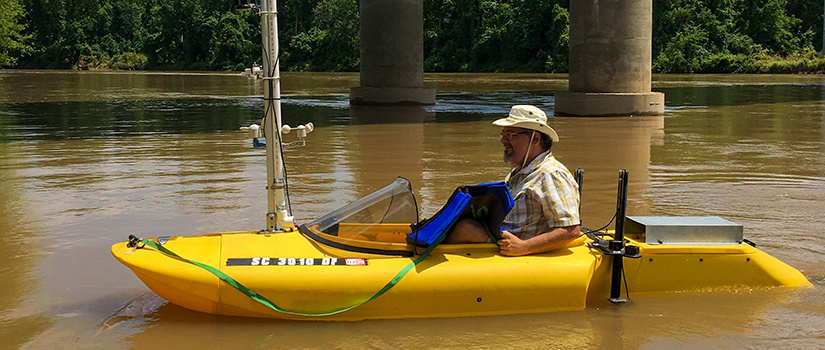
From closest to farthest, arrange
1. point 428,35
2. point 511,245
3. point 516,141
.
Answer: point 511,245
point 516,141
point 428,35

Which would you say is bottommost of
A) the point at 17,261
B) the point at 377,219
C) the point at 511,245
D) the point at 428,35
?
the point at 17,261

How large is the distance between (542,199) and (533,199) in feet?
0.22

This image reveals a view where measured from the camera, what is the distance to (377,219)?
557 centimetres

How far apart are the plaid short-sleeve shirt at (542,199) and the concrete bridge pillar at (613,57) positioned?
46.1 feet

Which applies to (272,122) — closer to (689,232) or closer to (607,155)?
(689,232)

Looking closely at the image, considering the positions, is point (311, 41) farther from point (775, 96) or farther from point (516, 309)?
point (516, 309)

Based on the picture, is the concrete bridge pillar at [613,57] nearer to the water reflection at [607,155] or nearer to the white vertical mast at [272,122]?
the water reflection at [607,155]

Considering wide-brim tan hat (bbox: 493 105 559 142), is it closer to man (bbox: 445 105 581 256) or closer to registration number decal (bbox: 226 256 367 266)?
man (bbox: 445 105 581 256)

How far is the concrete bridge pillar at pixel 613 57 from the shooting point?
18719 mm

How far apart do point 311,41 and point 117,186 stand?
73.4 meters

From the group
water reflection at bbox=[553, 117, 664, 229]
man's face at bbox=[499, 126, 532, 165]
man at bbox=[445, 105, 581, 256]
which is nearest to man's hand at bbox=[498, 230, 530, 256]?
man at bbox=[445, 105, 581, 256]

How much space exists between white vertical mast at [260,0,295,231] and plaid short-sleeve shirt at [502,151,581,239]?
1.48 m

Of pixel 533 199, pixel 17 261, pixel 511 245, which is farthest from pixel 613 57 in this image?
pixel 17 261

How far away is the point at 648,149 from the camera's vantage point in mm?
13133
